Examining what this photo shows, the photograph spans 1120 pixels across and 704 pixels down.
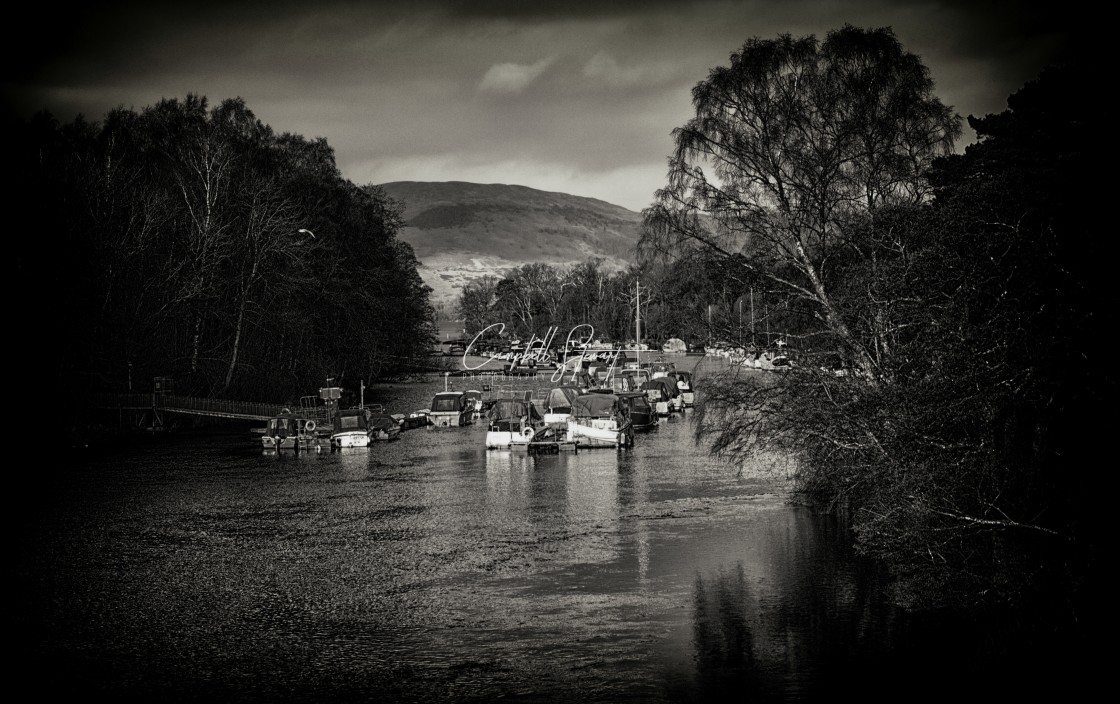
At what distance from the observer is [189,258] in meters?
60.9

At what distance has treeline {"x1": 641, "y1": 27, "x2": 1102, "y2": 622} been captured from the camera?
1412cm

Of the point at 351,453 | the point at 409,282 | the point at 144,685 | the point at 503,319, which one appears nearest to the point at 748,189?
the point at 144,685

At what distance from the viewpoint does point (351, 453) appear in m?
47.2

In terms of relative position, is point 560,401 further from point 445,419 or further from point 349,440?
point 349,440

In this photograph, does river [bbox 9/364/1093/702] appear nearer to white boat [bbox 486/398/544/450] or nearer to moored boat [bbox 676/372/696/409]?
white boat [bbox 486/398/544/450]

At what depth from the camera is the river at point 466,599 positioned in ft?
51.8

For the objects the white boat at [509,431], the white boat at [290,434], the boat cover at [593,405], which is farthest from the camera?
the boat cover at [593,405]

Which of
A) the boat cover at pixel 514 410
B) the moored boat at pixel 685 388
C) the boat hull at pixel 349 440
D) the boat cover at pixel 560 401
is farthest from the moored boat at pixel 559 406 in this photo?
the moored boat at pixel 685 388

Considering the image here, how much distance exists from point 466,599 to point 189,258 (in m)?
46.2

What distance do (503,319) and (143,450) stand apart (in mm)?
145642

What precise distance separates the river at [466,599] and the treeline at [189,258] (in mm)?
19131
